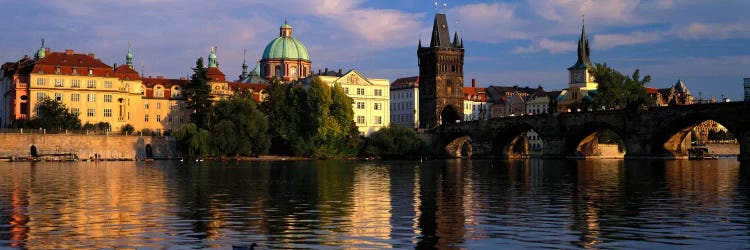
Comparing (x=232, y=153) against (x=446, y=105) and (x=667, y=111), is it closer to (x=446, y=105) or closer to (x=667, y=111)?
(x=667, y=111)

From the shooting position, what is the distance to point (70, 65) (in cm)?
13700

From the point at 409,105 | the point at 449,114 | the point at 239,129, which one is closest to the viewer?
the point at 239,129

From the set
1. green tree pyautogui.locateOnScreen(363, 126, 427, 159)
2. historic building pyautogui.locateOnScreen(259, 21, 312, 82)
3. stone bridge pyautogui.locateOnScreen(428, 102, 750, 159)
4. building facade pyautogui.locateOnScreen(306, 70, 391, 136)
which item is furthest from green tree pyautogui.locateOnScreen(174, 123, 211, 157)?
historic building pyautogui.locateOnScreen(259, 21, 312, 82)

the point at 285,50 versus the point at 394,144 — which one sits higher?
the point at 285,50

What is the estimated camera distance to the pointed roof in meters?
186

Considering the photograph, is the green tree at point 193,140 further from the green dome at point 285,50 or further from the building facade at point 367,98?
the green dome at point 285,50

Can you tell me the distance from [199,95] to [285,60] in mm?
54023

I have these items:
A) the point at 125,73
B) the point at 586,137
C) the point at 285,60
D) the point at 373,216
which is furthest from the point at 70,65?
the point at 373,216

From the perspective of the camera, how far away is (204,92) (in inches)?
5325

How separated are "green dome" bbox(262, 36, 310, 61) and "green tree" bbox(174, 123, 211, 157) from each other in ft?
209

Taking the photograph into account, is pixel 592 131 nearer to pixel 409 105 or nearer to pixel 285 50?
pixel 409 105

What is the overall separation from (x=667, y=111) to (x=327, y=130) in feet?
146

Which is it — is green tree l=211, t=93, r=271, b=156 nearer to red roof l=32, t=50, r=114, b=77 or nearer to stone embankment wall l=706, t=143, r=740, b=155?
red roof l=32, t=50, r=114, b=77

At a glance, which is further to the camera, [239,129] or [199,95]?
A: [199,95]
